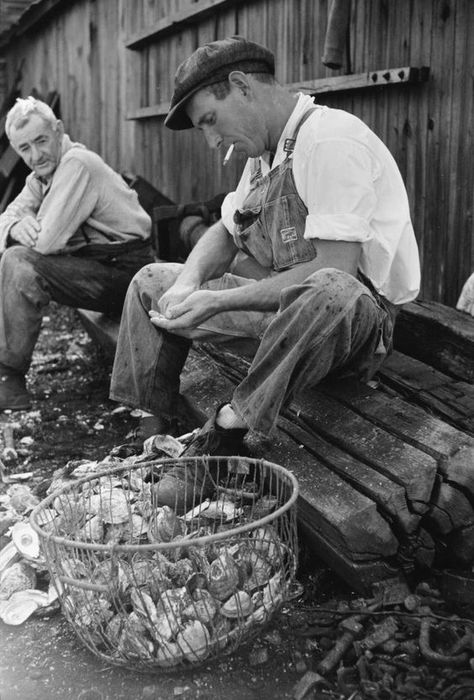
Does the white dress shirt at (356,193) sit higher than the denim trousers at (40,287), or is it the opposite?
the white dress shirt at (356,193)

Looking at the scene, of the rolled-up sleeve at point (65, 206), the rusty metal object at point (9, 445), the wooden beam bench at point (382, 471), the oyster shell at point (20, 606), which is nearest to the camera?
the wooden beam bench at point (382, 471)

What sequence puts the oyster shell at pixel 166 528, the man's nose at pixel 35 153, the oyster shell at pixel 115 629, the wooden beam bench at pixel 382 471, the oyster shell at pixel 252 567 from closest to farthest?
the oyster shell at pixel 115 629, the oyster shell at pixel 252 567, the wooden beam bench at pixel 382 471, the oyster shell at pixel 166 528, the man's nose at pixel 35 153

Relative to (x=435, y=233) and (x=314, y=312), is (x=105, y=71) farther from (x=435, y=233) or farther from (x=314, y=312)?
(x=314, y=312)

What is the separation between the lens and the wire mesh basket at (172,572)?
7.59 ft

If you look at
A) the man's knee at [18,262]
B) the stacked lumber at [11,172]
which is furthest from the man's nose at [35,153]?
the stacked lumber at [11,172]

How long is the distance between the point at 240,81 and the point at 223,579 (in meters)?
1.88

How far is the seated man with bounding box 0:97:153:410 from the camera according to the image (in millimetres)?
4867

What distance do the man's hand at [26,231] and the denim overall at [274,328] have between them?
1.58 m

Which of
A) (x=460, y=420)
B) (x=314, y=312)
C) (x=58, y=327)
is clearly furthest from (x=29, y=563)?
(x=58, y=327)

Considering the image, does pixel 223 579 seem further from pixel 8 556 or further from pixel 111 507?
pixel 8 556

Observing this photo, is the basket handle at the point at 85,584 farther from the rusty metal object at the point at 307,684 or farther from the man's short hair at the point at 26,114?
the man's short hair at the point at 26,114

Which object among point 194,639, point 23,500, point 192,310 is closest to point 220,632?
point 194,639

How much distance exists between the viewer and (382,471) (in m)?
2.77

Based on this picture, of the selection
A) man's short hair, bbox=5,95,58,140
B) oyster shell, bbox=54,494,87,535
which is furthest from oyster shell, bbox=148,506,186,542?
man's short hair, bbox=5,95,58,140
